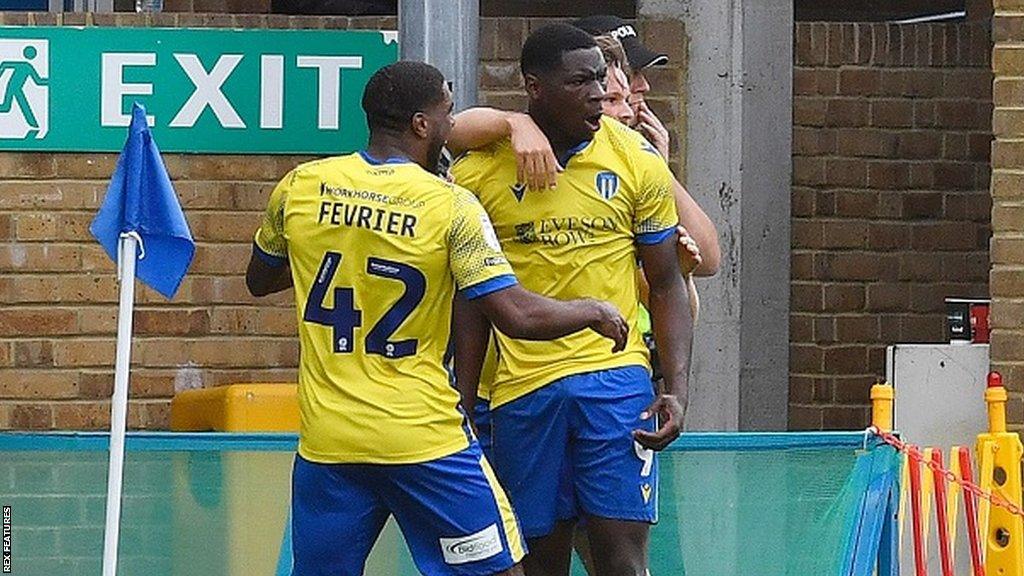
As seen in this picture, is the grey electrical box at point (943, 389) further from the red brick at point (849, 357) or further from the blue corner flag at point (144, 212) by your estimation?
the blue corner flag at point (144, 212)

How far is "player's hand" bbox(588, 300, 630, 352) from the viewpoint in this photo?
5.42 meters

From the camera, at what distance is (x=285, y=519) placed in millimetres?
7078

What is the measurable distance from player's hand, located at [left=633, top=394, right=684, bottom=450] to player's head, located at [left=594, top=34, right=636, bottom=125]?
93 cm

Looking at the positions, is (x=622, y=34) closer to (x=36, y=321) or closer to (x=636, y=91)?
(x=636, y=91)

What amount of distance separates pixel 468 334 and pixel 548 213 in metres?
0.40

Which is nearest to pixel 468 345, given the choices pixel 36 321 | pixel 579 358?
pixel 579 358

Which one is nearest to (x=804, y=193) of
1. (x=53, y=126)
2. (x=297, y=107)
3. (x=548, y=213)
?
(x=297, y=107)

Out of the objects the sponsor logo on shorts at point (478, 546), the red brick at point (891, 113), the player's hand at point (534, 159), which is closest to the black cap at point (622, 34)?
the player's hand at point (534, 159)

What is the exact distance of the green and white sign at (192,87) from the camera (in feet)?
28.7

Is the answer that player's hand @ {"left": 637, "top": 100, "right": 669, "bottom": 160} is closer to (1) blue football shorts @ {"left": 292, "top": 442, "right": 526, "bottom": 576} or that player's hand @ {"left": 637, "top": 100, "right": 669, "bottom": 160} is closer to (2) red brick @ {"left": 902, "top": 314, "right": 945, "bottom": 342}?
(1) blue football shorts @ {"left": 292, "top": 442, "right": 526, "bottom": 576}

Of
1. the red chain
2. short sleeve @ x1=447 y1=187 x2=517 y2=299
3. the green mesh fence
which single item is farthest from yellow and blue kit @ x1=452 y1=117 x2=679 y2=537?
the red chain

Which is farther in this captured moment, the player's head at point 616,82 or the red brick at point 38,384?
the red brick at point 38,384

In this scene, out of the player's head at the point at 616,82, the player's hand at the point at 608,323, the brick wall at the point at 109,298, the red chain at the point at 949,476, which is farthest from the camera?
the brick wall at the point at 109,298

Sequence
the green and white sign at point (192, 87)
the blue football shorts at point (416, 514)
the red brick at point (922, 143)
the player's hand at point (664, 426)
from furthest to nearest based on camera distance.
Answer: the red brick at point (922, 143), the green and white sign at point (192, 87), the player's hand at point (664, 426), the blue football shorts at point (416, 514)
